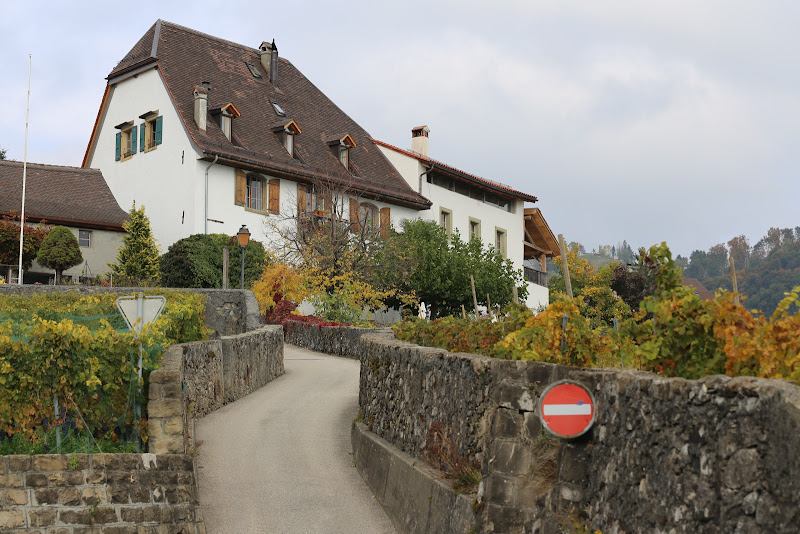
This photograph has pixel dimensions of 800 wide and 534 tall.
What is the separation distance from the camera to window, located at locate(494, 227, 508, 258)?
51.9 metres

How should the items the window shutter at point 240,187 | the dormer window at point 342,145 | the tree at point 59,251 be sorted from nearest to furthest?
the tree at point 59,251 < the window shutter at point 240,187 < the dormer window at point 342,145

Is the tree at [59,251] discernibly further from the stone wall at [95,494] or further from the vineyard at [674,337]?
the vineyard at [674,337]

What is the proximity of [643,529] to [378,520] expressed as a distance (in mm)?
6006

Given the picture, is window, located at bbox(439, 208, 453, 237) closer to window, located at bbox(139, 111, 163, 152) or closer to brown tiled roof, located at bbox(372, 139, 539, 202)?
brown tiled roof, located at bbox(372, 139, 539, 202)

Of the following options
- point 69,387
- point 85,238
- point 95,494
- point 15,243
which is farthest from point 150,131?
point 95,494

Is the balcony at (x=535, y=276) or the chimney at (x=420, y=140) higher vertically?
the chimney at (x=420, y=140)

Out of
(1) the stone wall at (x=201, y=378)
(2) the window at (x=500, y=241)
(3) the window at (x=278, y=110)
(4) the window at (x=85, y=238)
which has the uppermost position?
(3) the window at (x=278, y=110)

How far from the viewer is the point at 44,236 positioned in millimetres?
33562

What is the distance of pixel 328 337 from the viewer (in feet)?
94.2

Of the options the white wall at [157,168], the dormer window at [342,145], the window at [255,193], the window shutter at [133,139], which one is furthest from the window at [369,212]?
the window shutter at [133,139]

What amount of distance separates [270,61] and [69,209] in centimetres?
1401

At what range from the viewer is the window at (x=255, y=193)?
38.3m

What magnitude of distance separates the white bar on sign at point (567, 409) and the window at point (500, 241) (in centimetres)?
4548

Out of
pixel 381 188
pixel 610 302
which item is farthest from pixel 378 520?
pixel 610 302
